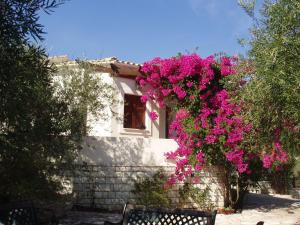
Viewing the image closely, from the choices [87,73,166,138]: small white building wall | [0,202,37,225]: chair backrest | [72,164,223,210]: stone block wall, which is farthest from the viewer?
[87,73,166,138]: small white building wall

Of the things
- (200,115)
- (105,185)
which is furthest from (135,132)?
(200,115)

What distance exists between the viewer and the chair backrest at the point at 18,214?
19.9ft

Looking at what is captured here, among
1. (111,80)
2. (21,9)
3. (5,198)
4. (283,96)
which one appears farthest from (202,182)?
(21,9)

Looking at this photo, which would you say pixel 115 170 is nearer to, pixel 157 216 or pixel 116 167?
pixel 116 167

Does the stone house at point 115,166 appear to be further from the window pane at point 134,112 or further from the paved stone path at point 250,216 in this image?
the window pane at point 134,112

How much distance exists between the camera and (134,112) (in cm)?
1836

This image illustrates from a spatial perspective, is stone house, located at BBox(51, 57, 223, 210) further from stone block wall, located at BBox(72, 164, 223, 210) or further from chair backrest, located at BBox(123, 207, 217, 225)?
chair backrest, located at BBox(123, 207, 217, 225)

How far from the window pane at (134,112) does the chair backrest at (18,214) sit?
11.7m

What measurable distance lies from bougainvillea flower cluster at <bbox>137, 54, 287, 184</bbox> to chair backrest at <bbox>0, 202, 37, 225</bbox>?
810cm

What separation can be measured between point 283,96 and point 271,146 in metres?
2.91

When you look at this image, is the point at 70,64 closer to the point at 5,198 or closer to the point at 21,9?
the point at 5,198

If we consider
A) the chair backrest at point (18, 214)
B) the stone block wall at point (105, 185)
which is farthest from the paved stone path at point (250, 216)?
the chair backrest at point (18, 214)

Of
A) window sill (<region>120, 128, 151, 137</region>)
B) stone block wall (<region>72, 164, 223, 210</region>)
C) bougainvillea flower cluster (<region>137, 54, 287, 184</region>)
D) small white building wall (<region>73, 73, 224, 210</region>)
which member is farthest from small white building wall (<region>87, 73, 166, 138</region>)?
bougainvillea flower cluster (<region>137, 54, 287, 184</region>)

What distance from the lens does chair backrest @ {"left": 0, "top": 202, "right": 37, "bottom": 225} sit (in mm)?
6078
